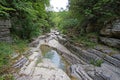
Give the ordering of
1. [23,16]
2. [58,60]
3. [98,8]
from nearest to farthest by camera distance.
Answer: [98,8]
[58,60]
[23,16]

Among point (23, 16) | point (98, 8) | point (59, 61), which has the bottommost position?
point (59, 61)

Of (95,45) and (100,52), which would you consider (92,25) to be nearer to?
(95,45)

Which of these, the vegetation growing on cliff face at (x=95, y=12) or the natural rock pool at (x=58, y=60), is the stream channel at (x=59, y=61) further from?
the vegetation growing on cliff face at (x=95, y=12)

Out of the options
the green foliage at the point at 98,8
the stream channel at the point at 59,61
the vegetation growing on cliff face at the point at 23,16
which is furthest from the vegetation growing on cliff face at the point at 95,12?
the vegetation growing on cliff face at the point at 23,16

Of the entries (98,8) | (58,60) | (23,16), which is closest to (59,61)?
(58,60)

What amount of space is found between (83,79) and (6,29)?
7.51m

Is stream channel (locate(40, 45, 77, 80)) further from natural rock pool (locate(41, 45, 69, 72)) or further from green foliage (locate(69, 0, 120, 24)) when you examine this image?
green foliage (locate(69, 0, 120, 24))

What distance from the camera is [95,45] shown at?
43.5 ft

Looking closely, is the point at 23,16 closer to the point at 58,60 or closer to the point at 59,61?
the point at 58,60

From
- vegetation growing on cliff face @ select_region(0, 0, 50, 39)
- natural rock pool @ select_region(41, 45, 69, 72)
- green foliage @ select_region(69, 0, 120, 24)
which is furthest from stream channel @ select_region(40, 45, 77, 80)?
green foliage @ select_region(69, 0, 120, 24)

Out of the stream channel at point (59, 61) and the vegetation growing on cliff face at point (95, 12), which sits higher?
the vegetation growing on cliff face at point (95, 12)

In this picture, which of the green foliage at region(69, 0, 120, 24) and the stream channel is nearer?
the stream channel

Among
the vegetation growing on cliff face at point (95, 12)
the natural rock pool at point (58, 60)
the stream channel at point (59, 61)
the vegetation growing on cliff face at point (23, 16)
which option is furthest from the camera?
the vegetation growing on cliff face at point (95, 12)

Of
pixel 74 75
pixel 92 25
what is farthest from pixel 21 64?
pixel 92 25
